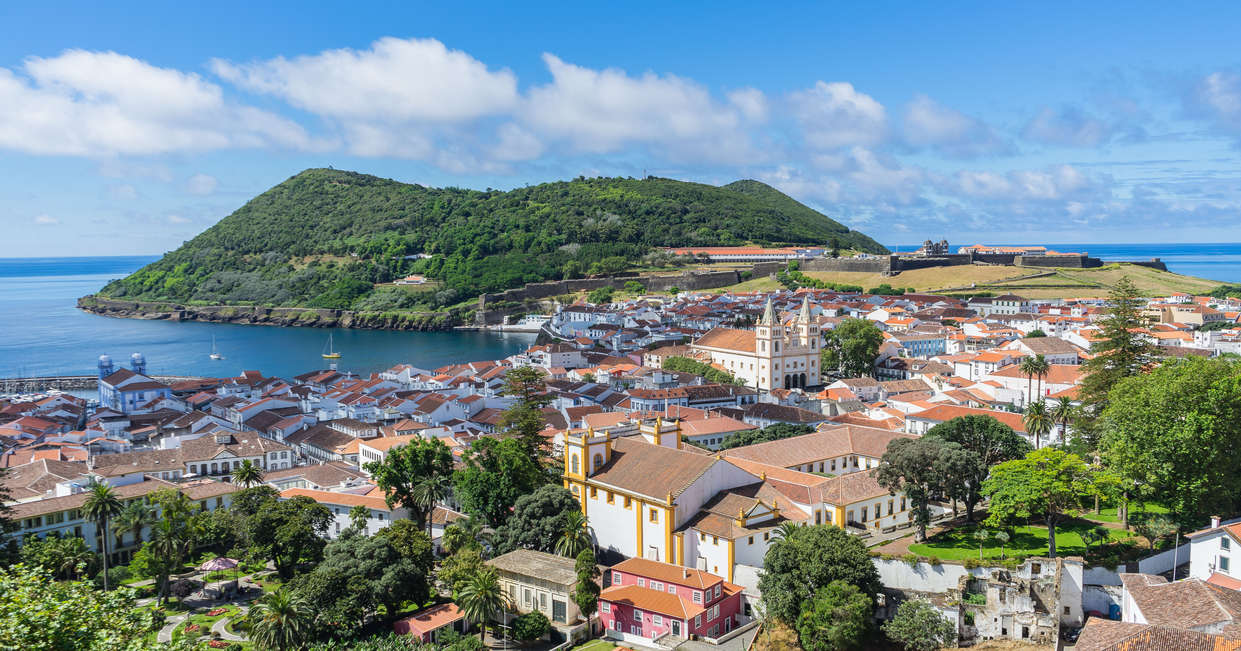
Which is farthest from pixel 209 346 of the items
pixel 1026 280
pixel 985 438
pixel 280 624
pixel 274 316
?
pixel 1026 280

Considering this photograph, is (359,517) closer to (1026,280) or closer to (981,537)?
(981,537)

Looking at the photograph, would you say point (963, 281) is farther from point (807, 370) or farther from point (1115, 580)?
point (1115, 580)

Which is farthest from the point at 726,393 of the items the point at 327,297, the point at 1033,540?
the point at 327,297

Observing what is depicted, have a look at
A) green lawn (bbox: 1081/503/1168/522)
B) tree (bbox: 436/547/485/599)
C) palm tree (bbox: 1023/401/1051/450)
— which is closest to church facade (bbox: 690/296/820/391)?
palm tree (bbox: 1023/401/1051/450)

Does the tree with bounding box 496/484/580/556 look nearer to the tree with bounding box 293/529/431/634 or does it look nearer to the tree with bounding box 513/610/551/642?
the tree with bounding box 293/529/431/634

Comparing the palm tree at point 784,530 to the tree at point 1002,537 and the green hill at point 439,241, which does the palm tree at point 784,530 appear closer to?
the tree at point 1002,537
